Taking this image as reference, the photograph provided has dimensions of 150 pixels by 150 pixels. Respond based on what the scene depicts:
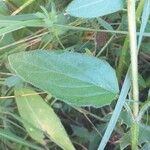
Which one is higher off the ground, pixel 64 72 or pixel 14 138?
pixel 64 72

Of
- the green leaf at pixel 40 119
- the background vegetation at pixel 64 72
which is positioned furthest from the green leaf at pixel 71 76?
the green leaf at pixel 40 119

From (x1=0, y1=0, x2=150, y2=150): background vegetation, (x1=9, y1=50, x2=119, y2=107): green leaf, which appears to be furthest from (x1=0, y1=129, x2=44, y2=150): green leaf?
(x1=9, y1=50, x2=119, y2=107): green leaf

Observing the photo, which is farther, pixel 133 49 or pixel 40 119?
pixel 40 119

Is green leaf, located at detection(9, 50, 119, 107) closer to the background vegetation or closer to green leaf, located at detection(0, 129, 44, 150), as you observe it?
the background vegetation

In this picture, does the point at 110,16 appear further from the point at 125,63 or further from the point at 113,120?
the point at 113,120

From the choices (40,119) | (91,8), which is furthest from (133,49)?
(40,119)

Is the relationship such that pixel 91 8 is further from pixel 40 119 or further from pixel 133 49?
pixel 40 119
